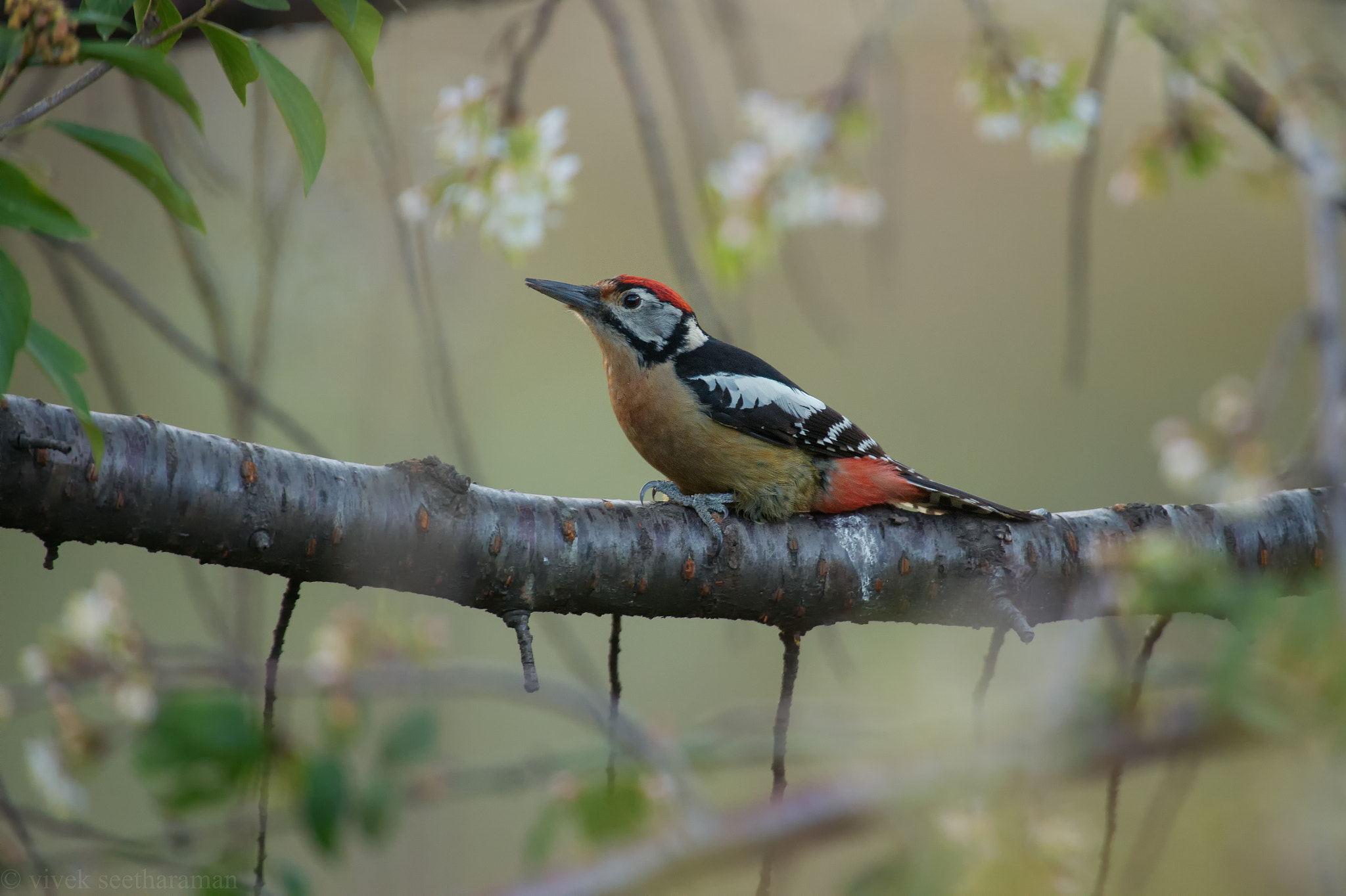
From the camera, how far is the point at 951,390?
7.82 metres

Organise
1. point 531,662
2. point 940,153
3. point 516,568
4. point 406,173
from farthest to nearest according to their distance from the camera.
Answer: point 940,153 → point 406,173 → point 516,568 → point 531,662

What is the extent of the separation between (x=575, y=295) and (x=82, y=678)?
1.65 meters

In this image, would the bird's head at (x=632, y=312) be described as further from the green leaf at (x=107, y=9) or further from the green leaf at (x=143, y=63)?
the green leaf at (x=143, y=63)

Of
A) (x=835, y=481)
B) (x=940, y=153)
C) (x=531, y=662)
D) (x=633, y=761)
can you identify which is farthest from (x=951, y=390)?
(x=531, y=662)

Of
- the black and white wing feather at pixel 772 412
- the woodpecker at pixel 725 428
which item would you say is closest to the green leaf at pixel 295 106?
the woodpecker at pixel 725 428

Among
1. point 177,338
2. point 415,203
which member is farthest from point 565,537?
point 415,203

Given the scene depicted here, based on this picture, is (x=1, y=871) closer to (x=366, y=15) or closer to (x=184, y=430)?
(x=184, y=430)

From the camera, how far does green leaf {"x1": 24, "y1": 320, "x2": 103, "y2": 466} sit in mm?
923

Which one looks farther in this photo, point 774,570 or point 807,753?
point 807,753

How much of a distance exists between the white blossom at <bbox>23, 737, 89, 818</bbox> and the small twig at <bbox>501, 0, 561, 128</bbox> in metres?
1.98

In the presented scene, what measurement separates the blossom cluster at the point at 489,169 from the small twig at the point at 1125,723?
1820 millimetres

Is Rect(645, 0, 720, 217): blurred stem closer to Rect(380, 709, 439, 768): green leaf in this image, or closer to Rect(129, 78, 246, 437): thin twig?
Rect(129, 78, 246, 437): thin twig

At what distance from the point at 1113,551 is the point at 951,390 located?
609 centimetres

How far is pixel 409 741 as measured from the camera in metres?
1.99
